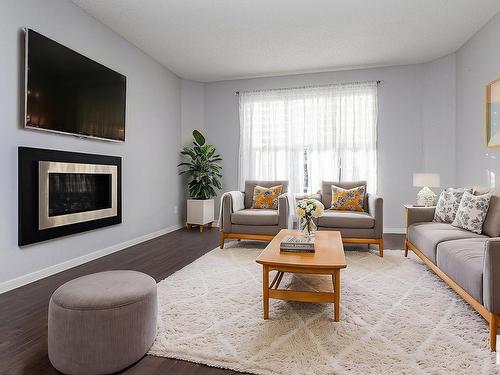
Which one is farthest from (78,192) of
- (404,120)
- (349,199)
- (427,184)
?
(404,120)

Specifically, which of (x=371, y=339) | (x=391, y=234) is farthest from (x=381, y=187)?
(x=371, y=339)

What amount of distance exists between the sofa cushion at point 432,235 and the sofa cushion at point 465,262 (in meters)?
0.13

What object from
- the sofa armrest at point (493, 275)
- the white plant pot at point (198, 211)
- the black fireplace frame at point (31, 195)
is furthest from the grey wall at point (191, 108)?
the sofa armrest at point (493, 275)

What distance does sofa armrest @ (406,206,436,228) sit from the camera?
362cm

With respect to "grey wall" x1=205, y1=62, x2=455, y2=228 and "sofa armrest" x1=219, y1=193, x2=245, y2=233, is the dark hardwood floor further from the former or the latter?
"grey wall" x1=205, y1=62, x2=455, y2=228

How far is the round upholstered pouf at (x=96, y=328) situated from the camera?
1.50 meters

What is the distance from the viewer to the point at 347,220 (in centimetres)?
393

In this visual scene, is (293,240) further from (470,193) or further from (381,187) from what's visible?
(381,187)

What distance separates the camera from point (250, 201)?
15.9 feet

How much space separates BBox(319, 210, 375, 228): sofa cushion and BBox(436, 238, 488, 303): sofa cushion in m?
1.23

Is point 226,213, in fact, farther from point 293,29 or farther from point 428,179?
point 428,179

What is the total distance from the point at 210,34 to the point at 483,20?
339cm

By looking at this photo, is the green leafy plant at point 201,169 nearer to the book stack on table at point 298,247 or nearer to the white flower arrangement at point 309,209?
the white flower arrangement at point 309,209

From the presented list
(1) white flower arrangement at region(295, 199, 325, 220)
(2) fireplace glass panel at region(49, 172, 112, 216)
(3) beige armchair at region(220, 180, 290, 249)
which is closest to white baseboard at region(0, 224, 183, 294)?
(2) fireplace glass panel at region(49, 172, 112, 216)
